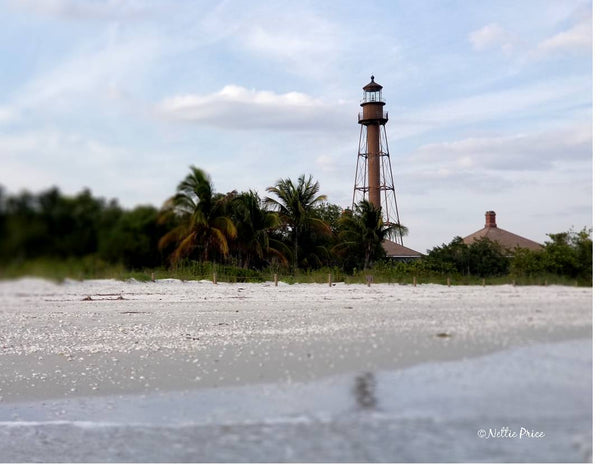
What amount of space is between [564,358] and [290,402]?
110 inches

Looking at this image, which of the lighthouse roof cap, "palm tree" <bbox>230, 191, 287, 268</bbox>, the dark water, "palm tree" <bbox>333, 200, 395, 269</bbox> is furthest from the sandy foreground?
the lighthouse roof cap

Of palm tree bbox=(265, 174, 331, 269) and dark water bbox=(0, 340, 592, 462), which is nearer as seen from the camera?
dark water bbox=(0, 340, 592, 462)

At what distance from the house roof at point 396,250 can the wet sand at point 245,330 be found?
0.58ft

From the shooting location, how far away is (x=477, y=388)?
272cm

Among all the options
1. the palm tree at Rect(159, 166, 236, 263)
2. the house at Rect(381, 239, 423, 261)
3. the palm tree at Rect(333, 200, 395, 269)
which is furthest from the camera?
the palm tree at Rect(333, 200, 395, 269)

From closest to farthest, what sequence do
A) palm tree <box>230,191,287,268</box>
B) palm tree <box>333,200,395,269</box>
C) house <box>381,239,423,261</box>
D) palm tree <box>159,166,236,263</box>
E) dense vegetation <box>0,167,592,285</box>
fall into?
1. dense vegetation <box>0,167,592,285</box>
2. palm tree <box>159,166,236,263</box>
3. palm tree <box>230,191,287,268</box>
4. house <box>381,239,423,261</box>
5. palm tree <box>333,200,395,269</box>

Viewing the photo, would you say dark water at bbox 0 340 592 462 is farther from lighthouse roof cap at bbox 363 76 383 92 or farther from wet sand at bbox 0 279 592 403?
lighthouse roof cap at bbox 363 76 383 92

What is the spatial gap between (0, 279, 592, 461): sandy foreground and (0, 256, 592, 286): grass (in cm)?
5

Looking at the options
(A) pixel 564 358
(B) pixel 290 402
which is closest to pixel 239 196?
(A) pixel 564 358

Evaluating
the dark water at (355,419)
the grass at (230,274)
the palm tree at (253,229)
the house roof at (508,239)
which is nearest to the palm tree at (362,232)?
the grass at (230,274)

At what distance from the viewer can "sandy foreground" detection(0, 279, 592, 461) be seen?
246cm

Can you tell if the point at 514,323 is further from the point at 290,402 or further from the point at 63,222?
the point at 290,402

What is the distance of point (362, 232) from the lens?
11.1 ft

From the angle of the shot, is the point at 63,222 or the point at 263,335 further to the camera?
the point at 263,335
